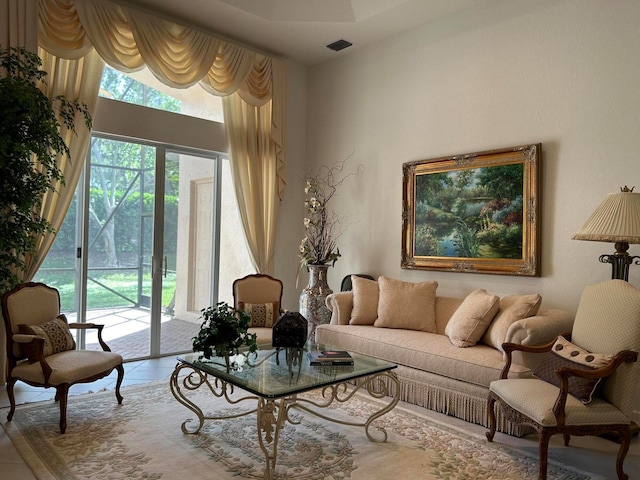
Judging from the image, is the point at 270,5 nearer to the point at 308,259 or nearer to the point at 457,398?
the point at 308,259

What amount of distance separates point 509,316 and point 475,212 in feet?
4.13

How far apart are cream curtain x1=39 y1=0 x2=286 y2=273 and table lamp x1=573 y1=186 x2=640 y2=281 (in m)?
3.68

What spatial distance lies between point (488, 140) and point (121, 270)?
12.9ft

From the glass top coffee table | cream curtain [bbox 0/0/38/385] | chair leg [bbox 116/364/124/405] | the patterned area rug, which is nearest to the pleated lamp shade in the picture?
the patterned area rug

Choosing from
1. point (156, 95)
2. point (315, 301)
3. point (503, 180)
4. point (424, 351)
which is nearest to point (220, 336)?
point (424, 351)

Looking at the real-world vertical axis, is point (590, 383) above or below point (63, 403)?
above

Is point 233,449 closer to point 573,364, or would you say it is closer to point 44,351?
point 44,351

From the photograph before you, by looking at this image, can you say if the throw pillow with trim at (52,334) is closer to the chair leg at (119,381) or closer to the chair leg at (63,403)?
the chair leg at (63,403)

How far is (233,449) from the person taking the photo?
2977 mm

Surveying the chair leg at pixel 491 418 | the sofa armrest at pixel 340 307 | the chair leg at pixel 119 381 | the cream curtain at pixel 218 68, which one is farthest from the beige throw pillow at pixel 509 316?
the cream curtain at pixel 218 68

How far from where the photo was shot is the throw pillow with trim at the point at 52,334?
3.43 m

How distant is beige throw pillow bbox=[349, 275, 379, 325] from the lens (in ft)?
15.7

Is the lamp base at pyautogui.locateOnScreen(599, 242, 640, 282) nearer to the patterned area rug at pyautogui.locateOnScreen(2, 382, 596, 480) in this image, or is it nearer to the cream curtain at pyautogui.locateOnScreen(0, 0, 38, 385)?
the patterned area rug at pyautogui.locateOnScreen(2, 382, 596, 480)

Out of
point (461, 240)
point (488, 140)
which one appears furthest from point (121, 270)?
point (488, 140)
